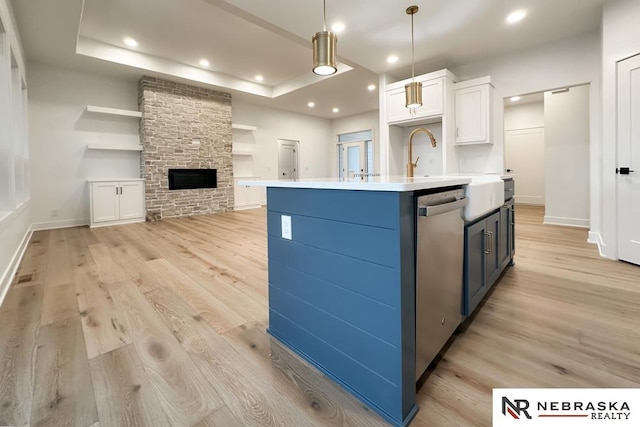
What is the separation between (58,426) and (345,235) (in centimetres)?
122

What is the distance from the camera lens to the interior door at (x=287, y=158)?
9.14m

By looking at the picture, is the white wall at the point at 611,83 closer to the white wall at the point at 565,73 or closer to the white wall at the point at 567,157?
the white wall at the point at 565,73

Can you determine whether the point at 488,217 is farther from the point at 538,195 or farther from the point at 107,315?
the point at 538,195

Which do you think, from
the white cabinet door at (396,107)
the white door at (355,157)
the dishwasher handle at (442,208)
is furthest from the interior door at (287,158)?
the dishwasher handle at (442,208)

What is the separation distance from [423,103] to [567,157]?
2.77 meters

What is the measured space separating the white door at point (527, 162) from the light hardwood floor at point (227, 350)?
6.01 m

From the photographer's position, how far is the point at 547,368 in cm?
133

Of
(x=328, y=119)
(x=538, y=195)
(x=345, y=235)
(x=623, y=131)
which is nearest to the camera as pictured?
(x=345, y=235)

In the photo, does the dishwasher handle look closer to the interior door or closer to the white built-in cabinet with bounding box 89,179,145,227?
the white built-in cabinet with bounding box 89,179,145,227

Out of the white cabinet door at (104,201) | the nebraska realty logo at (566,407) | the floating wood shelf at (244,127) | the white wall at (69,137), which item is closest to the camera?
the nebraska realty logo at (566,407)

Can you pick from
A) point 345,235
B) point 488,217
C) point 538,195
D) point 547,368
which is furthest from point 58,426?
point 538,195

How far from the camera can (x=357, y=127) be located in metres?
9.78

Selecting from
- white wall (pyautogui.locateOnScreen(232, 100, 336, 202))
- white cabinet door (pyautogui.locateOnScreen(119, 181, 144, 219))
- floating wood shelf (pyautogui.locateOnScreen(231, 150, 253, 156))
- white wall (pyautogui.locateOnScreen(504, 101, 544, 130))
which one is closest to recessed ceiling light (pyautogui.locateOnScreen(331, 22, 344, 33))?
floating wood shelf (pyautogui.locateOnScreen(231, 150, 253, 156))

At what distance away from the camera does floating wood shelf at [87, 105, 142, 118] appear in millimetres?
5430
